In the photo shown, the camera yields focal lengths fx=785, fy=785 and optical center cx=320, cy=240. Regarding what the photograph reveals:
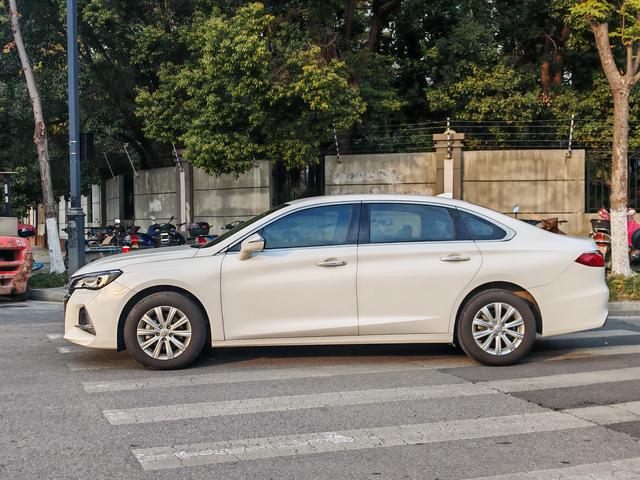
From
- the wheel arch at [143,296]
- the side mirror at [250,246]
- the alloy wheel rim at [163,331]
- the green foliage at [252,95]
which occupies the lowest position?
the alloy wheel rim at [163,331]

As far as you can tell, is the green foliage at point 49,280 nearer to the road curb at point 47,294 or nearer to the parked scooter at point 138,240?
the road curb at point 47,294

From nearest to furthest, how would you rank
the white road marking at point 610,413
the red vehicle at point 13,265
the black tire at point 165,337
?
the white road marking at point 610,413, the black tire at point 165,337, the red vehicle at point 13,265

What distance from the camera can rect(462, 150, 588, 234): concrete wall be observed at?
2038 cm

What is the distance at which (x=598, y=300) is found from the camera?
299 inches

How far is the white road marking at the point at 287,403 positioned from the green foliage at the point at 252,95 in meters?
11.2

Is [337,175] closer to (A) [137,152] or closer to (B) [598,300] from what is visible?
(A) [137,152]

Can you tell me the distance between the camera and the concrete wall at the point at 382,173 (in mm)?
20391

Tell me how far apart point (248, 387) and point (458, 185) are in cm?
1450

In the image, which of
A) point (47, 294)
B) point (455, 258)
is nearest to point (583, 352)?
point (455, 258)

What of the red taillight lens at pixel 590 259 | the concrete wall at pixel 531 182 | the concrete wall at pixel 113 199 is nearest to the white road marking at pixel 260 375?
the red taillight lens at pixel 590 259

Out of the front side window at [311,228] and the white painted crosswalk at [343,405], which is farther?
the front side window at [311,228]

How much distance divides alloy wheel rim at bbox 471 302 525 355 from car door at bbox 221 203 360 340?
1.18 meters

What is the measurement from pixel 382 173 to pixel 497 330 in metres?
13.4

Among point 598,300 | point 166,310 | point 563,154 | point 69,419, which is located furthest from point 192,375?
point 563,154
